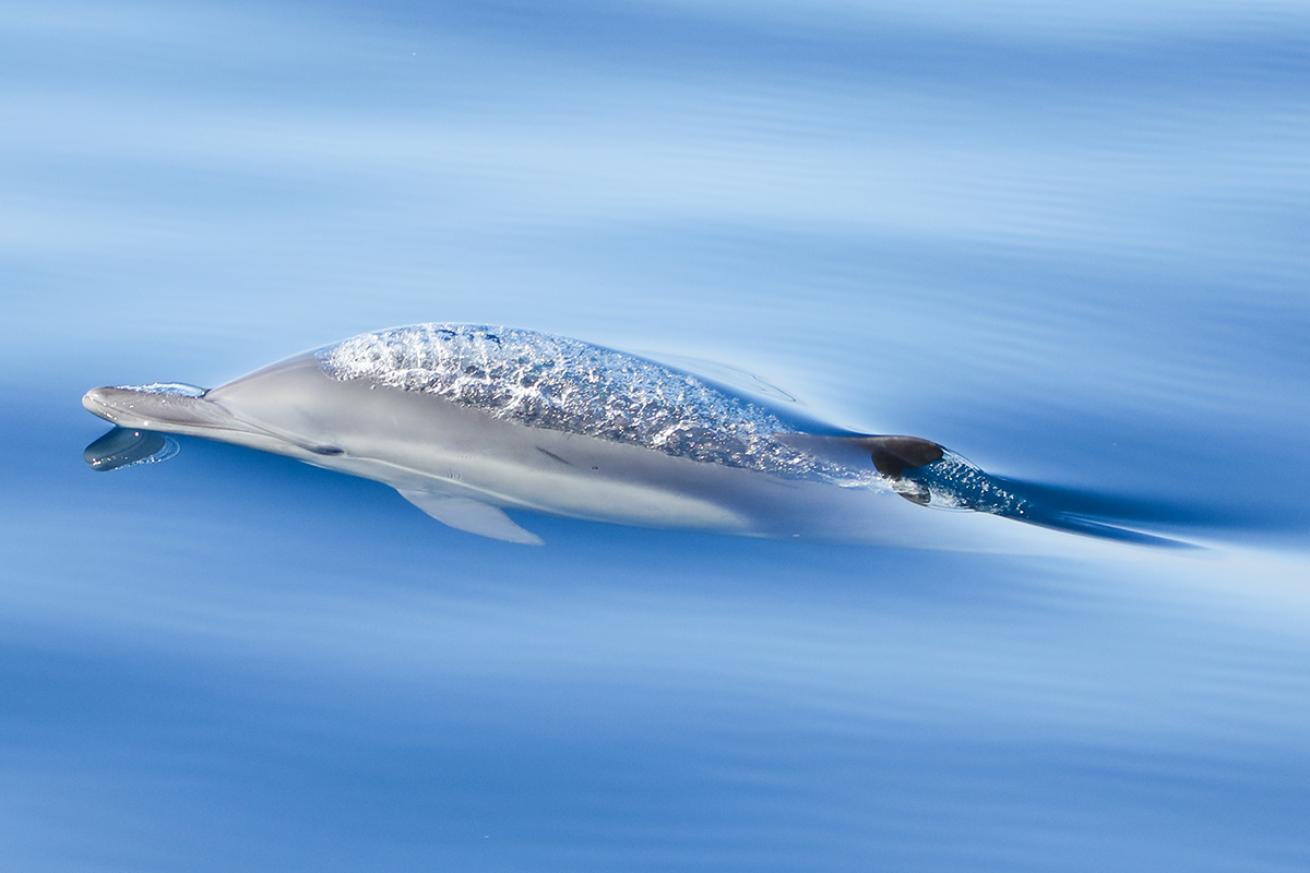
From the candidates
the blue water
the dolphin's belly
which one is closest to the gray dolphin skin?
the dolphin's belly

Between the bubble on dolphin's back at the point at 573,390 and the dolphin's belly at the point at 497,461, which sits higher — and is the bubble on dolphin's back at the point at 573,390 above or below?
above

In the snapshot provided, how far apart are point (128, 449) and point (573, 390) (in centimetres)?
177

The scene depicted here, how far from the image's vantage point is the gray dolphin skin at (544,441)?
6.45 m

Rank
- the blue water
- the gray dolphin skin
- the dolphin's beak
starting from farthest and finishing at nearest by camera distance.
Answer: the dolphin's beak → the gray dolphin skin → the blue water

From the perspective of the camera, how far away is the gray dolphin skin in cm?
645

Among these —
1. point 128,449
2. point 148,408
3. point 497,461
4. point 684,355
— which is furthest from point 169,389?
point 684,355

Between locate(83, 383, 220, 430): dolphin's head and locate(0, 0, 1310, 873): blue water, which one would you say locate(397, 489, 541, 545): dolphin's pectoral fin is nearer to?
locate(0, 0, 1310, 873): blue water

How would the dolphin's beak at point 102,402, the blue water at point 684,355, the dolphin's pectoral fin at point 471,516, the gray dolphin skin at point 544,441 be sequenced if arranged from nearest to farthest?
the blue water at point 684,355 → the dolphin's pectoral fin at point 471,516 → the gray dolphin skin at point 544,441 → the dolphin's beak at point 102,402

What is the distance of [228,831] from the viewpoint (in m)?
4.51

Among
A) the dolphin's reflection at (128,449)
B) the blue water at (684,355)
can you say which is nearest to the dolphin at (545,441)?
the dolphin's reflection at (128,449)

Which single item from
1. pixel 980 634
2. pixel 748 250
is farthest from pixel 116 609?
pixel 748 250

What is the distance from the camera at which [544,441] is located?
666 cm

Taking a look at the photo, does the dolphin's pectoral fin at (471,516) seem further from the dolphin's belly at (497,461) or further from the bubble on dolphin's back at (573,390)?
the bubble on dolphin's back at (573,390)

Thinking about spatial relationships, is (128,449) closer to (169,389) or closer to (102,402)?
(102,402)
